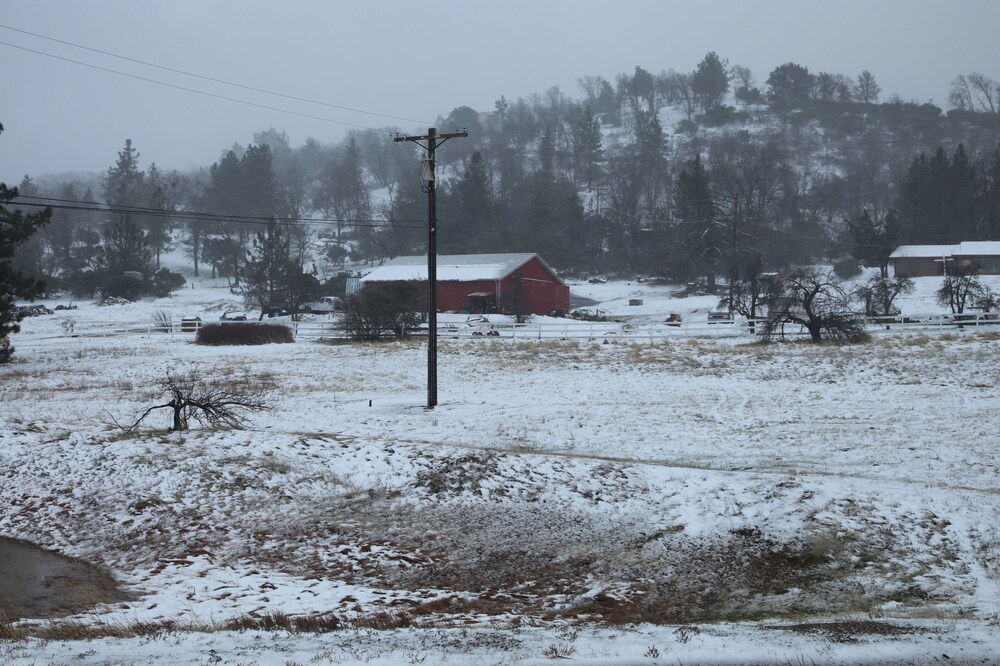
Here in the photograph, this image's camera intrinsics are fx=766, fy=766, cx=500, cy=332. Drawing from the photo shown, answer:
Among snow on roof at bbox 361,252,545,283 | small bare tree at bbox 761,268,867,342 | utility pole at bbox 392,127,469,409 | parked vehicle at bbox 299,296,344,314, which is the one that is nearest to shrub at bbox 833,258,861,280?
snow on roof at bbox 361,252,545,283

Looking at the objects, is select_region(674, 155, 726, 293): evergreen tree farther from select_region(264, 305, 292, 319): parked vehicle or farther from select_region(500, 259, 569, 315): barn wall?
select_region(264, 305, 292, 319): parked vehicle

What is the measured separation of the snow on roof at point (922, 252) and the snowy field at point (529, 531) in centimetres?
6307

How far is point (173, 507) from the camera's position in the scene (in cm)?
1049

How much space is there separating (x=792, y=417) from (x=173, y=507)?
1350cm

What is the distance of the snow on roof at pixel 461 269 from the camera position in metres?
62.8

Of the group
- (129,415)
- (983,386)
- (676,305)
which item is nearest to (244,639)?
(129,415)

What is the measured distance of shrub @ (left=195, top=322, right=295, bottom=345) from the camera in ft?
126

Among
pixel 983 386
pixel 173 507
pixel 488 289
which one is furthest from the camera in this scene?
pixel 488 289

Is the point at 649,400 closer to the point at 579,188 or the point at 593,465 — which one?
the point at 593,465

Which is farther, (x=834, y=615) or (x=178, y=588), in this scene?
(x=178, y=588)

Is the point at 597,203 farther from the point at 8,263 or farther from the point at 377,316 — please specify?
the point at 8,263

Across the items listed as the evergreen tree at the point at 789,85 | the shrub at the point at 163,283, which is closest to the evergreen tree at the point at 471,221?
the shrub at the point at 163,283

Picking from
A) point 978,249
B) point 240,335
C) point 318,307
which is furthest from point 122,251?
point 978,249

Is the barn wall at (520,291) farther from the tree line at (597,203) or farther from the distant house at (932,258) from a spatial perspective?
the distant house at (932,258)
